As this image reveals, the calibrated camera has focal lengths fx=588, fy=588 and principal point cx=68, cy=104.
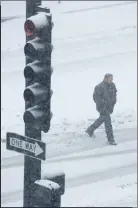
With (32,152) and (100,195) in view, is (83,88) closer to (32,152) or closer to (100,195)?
(100,195)

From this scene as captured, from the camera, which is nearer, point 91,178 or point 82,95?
point 91,178

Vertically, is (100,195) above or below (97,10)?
below

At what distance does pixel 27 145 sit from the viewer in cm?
633

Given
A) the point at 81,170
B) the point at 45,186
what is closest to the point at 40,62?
the point at 45,186

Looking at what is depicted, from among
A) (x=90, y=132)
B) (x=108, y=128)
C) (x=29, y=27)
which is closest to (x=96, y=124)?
(x=90, y=132)

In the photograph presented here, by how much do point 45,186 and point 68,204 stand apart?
443 centimetres

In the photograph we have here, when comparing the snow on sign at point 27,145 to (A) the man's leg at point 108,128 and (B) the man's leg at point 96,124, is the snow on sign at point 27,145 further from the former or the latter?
(B) the man's leg at point 96,124

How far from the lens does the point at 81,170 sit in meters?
12.1

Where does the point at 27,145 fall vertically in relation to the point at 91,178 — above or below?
above

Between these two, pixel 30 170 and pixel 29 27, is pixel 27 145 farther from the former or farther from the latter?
pixel 29 27

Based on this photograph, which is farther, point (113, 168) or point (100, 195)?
point (113, 168)

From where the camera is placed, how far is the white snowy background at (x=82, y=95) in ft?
37.2

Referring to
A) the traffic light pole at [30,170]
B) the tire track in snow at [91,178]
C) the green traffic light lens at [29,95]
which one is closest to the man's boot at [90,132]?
the tire track in snow at [91,178]

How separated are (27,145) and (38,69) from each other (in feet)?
2.83
